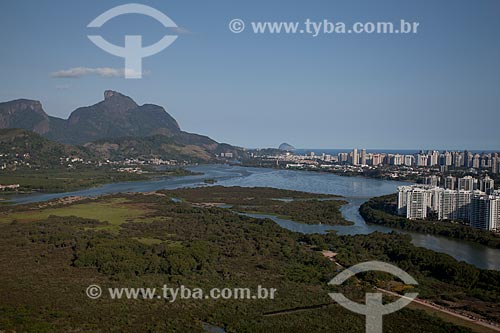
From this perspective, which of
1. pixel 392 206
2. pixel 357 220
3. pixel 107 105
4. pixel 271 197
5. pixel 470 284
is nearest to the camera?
pixel 470 284

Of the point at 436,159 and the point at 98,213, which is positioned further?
the point at 436,159

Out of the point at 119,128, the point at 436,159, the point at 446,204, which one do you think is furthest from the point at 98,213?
the point at 119,128

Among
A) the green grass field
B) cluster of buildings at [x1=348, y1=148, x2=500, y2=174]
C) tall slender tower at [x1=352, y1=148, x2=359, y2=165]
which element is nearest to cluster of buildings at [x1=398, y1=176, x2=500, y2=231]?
the green grass field

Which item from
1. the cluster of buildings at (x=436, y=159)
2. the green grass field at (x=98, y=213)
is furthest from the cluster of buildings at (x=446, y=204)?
the cluster of buildings at (x=436, y=159)

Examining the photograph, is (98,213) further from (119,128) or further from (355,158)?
(119,128)

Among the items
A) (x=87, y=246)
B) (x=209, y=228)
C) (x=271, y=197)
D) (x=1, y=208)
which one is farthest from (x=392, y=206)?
(x=1, y=208)

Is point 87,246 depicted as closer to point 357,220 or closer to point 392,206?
point 357,220

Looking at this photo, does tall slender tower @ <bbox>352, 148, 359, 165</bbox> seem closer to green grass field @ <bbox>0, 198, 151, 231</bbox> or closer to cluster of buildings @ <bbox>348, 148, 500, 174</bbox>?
cluster of buildings @ <bbox>348, 148, 500, 174</bbox>
